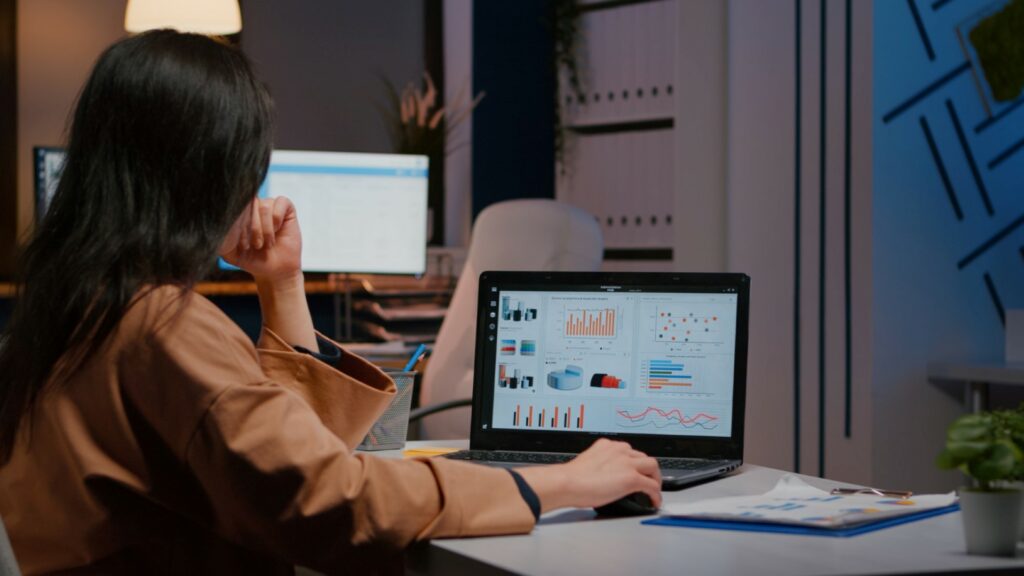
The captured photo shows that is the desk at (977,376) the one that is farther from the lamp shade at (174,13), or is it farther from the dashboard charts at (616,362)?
the lamp shade at (174,13)

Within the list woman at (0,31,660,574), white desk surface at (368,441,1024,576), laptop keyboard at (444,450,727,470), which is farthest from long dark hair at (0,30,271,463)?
laptop keyboard at (444,450,727,470)

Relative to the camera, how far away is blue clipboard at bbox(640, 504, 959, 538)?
127 cm

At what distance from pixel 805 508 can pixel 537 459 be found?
454mm

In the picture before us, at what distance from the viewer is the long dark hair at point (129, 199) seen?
3.86 feet

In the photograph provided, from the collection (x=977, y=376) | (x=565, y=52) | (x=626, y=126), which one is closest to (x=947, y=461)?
(x=977, y=376)

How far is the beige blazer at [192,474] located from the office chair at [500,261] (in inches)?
77.1

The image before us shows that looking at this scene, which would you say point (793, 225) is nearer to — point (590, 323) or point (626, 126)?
point (626, 126)

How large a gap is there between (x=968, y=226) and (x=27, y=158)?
11.3 feet

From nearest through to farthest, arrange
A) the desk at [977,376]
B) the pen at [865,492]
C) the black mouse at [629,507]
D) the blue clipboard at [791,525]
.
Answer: the blue clipboard at [791,525], the black mouse at [629,507], the pen at [865,492], the desk at [977,376]

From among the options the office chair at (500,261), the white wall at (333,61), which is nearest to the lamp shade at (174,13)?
the white wall at (333,61)

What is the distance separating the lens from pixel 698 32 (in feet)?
12.1

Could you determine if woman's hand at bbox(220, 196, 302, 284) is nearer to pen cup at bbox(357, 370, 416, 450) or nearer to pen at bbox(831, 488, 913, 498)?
pen cup at bbox(357, 370, 416, 450)

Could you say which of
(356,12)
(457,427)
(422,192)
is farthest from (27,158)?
(457,427)

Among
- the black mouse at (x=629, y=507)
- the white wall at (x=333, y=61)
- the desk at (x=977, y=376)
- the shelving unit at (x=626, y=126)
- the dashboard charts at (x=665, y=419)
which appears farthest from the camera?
the white wall at (x=333, y=61)
